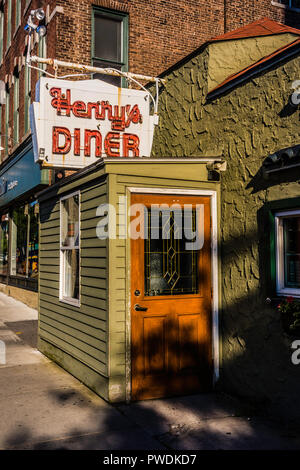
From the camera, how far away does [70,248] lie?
7914 millimetres

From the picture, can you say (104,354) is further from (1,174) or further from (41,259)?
(1,174)

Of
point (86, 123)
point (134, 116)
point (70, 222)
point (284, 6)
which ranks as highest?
point (284, 6)

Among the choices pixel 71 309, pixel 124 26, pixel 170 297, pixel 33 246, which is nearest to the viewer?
pixel 170 297

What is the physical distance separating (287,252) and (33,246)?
11.2 metres

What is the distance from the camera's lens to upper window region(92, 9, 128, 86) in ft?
43.9

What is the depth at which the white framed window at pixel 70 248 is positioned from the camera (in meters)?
7.84

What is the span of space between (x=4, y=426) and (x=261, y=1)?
565 inches

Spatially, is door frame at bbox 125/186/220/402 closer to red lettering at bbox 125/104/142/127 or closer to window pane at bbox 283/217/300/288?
window pane at bbox 283/217/300/288

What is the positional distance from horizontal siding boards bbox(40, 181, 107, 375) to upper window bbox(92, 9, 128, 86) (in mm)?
5969

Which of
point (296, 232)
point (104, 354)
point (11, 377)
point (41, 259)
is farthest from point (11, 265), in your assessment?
point (296, 232)

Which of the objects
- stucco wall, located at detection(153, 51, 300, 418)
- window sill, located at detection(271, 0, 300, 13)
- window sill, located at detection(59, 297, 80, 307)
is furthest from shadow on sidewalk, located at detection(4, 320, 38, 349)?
window sill, located at detection(271, 0, 300, 13)

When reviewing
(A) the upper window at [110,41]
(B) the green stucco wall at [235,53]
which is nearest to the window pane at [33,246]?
(A) the upper window at [110,41]

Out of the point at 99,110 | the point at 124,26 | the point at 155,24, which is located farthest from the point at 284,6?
the point at 99,110

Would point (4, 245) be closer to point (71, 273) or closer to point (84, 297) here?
point (71, 273)
